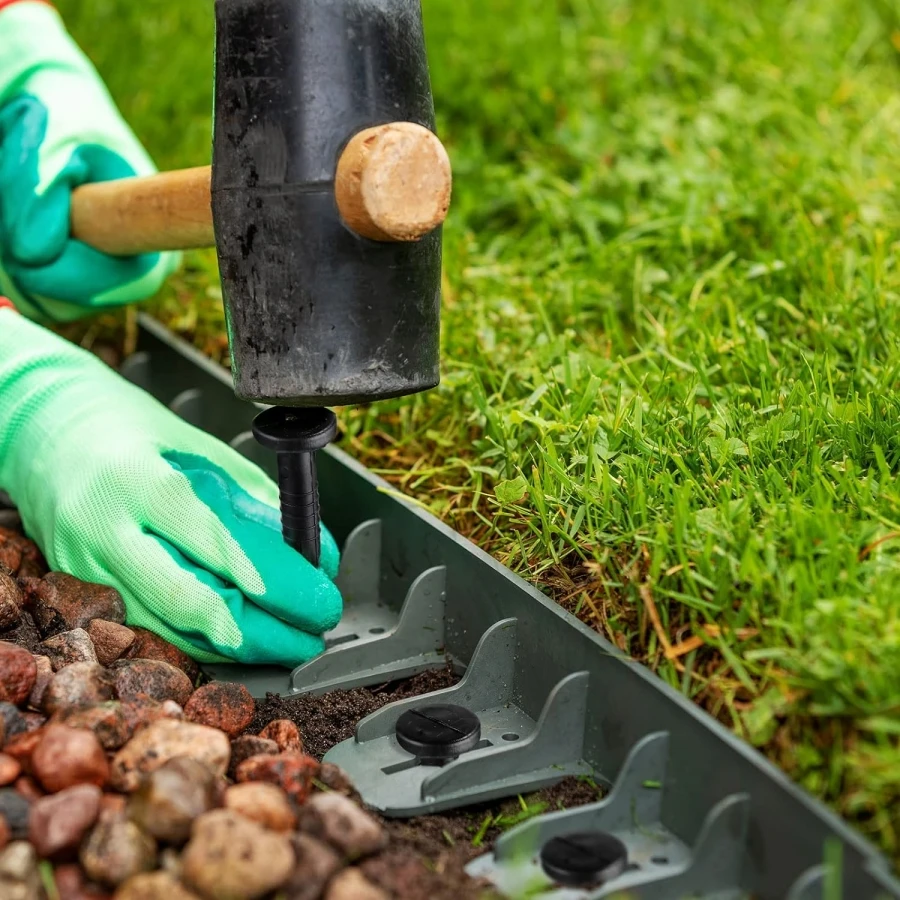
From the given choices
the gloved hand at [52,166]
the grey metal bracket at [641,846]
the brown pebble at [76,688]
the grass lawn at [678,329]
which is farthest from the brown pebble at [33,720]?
the gloved hand at [52,166]

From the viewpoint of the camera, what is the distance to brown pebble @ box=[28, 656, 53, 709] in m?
1.75

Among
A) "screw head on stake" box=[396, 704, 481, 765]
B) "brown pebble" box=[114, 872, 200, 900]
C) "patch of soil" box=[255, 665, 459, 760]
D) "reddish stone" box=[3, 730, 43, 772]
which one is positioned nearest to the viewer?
"brown pebble" box=[114, 872, 200, 900]

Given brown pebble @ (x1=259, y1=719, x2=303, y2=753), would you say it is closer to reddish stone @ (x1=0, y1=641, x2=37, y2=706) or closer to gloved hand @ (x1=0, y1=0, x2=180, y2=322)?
reddish stone @ (x1=0, y1=641, x2=37, y2=706)

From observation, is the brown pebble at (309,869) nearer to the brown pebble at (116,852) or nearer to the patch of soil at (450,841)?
the patch of soil at (450,841)

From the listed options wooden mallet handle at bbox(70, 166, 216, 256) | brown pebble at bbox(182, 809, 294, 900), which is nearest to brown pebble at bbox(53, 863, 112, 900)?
brown pebble at bbox(182, 809, 294, 900)

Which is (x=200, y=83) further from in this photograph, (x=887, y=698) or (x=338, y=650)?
(x=887, y=698)

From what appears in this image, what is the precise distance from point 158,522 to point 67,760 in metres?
0.56

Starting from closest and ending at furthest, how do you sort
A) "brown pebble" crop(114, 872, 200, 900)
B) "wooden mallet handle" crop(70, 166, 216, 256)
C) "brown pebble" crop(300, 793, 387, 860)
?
"brown pebble" crop(114, 872, 200, 900) → "brown pebble" crop(300, 793, 387, 860) → "wooden mallet handle" crop(70, 166, 216, 256)

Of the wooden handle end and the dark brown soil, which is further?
the wooden handle end

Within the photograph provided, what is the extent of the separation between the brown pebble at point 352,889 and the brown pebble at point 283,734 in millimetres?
384

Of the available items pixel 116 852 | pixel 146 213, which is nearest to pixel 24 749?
pixel 116 852

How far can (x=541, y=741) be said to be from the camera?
1.75m

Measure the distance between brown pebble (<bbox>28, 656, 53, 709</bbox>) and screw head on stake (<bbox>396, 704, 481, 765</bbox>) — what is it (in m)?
0.54

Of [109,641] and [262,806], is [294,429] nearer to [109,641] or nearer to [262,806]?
[109,641]
